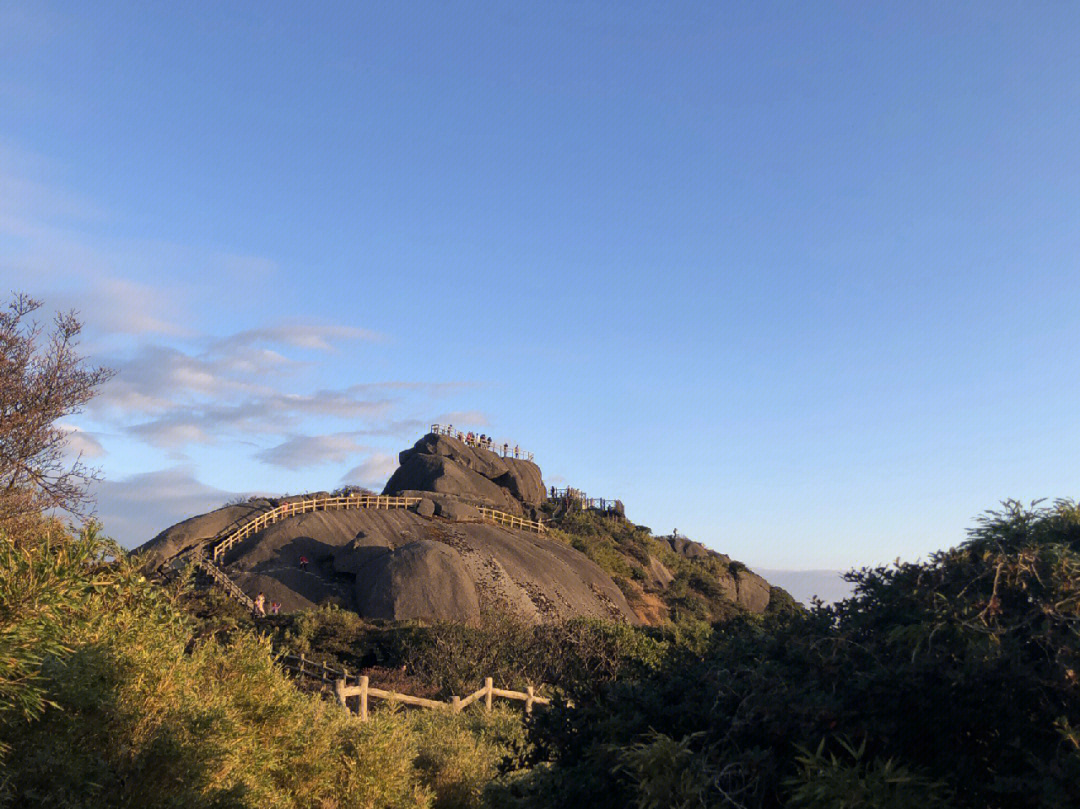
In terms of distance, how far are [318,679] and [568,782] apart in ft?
61.2

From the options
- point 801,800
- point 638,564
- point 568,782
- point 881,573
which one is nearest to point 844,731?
point 801,800

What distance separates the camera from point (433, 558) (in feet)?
158

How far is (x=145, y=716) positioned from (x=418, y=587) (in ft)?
126

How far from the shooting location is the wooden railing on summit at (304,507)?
175 feet

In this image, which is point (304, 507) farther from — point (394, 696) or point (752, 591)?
point (752, 591)

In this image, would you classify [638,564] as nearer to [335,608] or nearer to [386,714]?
[335,608]

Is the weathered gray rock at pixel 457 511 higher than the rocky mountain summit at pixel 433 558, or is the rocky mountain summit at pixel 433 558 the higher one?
the weathered gray rock at pixel 457 511

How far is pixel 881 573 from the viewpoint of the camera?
7.77 meters

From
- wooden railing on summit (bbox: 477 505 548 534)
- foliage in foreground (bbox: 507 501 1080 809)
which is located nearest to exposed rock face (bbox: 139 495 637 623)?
wooden railing on summit (bbox: 477 505 548 534)

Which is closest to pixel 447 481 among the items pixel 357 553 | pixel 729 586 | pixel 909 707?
pixel 357 553

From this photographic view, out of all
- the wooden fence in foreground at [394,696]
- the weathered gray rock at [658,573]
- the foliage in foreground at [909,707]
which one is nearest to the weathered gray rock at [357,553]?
the wooden fence in foreground at [394,696]

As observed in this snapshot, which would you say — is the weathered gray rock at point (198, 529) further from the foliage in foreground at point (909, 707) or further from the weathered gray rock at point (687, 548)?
the foliage in foreground at point (909, 707)

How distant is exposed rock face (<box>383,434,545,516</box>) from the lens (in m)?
75.0

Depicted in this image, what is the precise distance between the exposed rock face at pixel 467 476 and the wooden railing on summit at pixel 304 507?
33.2ft
